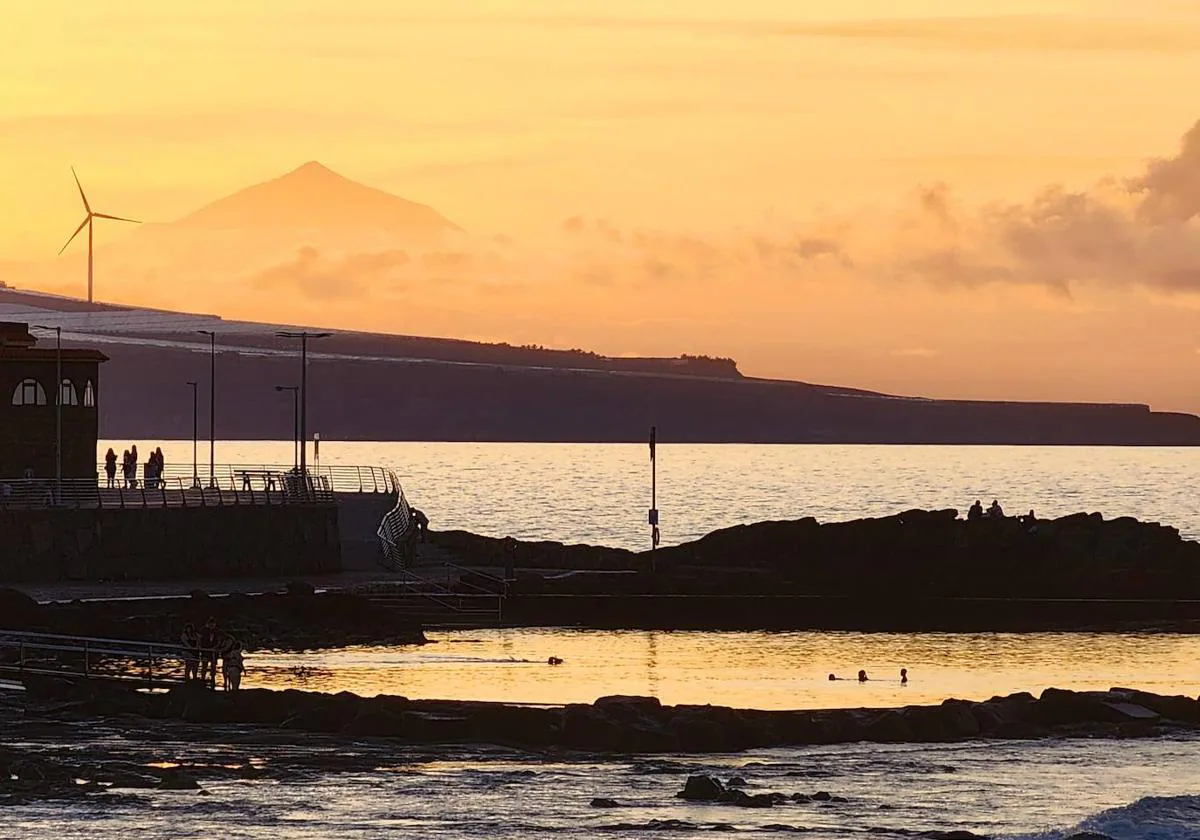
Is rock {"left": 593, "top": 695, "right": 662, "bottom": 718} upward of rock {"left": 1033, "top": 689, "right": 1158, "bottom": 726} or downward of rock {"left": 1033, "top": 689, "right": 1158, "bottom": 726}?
upward

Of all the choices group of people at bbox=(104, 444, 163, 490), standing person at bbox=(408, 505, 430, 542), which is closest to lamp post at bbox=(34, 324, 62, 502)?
group of people at bbox=(104, 444, 163, 490)

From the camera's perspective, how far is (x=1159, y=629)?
9306 cm

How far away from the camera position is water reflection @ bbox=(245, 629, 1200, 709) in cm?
6875

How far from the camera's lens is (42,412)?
94875 mm

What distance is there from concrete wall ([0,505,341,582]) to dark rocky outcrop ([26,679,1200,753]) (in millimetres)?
27427

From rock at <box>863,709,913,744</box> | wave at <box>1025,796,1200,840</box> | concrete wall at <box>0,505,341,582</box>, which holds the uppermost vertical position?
concrete wall at <box>0,505,341,582</box>

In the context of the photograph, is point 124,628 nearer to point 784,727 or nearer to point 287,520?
point 287,520

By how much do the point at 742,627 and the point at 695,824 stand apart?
47527mm

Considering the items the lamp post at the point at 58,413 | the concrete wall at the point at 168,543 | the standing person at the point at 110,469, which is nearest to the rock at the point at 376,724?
the concrete wall at the point at 168,543

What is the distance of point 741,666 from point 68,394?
110ft

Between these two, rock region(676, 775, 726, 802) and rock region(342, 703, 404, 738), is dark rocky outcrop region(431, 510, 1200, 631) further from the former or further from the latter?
rock region(676, 775, 726, 802)

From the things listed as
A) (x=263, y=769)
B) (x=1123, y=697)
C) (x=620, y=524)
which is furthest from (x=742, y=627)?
(x=620, y=524)

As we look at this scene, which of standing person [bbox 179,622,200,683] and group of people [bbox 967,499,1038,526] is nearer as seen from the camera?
standing person [bbox 179,622,200,683]

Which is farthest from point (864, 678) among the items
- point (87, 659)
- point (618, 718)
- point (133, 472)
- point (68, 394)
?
point (133, 472)
